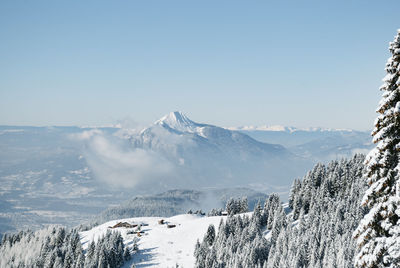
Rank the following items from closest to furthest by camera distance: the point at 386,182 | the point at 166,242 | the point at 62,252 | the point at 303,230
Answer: the point at 386,182, the point at 303,230, the point at 62,252, the point at 166,242

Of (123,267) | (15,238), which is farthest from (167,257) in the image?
(15,238)

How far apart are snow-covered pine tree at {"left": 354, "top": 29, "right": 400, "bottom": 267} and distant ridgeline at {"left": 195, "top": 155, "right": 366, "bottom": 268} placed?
56.4m

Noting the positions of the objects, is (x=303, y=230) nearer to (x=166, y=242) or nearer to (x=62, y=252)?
(x=166, y=242)

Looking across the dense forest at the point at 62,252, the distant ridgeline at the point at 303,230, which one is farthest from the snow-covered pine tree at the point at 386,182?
the dense forest at the point at 62,252

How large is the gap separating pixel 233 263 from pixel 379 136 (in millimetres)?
79825

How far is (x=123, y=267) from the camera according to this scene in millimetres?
102750

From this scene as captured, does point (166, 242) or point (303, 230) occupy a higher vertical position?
point (303, 230)

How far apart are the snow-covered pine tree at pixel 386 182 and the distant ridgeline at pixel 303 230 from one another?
56.4 m

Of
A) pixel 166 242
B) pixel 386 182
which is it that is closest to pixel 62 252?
pixel 166 242

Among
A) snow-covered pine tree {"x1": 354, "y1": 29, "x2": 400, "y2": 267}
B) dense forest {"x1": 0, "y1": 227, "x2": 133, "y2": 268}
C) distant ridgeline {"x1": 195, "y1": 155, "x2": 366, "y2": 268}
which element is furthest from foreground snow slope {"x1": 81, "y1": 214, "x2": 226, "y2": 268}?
snow-covered pine tree {"x1": 354, "y1": 29, "x2": 400, "y2": 267}

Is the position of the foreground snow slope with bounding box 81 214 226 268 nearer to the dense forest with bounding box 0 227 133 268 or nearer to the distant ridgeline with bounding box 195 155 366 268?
the dense forest with bounding box 0 227 133 268

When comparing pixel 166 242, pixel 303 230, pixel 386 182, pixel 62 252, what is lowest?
pixel 62 252

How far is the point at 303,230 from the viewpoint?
302 ft

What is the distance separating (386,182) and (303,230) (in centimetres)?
8441
